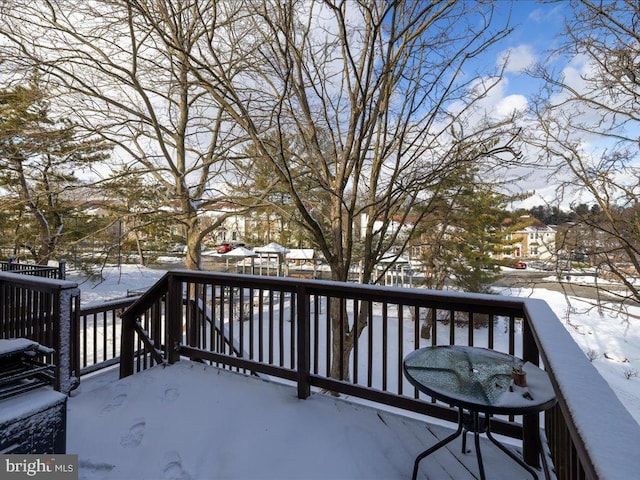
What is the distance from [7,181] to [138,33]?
9.20 m

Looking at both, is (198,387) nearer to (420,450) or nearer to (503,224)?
(420,450)

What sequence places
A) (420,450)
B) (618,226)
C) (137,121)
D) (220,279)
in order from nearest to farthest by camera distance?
1. (420,450)
2. (220,279)
3. (618,226)
4. (137,121)

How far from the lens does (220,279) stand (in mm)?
3154

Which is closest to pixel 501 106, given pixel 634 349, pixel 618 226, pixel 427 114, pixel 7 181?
pixel 427 114

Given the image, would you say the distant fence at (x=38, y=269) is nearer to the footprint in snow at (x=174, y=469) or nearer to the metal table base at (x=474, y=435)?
the footprint in snow at (x=174, y=469)

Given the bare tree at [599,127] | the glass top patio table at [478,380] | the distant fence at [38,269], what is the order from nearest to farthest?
the glass top patio table at [478,380] < the bare tree at [599,127] < the distant fence at [38,269]

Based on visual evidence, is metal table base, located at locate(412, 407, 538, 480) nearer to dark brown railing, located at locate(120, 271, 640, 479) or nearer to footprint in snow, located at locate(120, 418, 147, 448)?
dark brown railing, located at locate(120, 271, 640, 479)

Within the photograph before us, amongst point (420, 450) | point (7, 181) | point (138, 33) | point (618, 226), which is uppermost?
point (138, 33)

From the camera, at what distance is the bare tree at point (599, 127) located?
243 inches

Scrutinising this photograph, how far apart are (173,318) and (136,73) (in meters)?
6.24

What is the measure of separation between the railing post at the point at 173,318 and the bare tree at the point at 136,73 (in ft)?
10.3

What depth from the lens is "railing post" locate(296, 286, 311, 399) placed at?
2.66 metres

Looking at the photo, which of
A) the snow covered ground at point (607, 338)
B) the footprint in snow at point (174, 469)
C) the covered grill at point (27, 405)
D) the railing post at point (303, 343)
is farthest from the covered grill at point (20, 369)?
the snow covered ground at point (607, 338)

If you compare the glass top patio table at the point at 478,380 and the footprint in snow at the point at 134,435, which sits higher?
the glass top patio table at the point at 478,380
